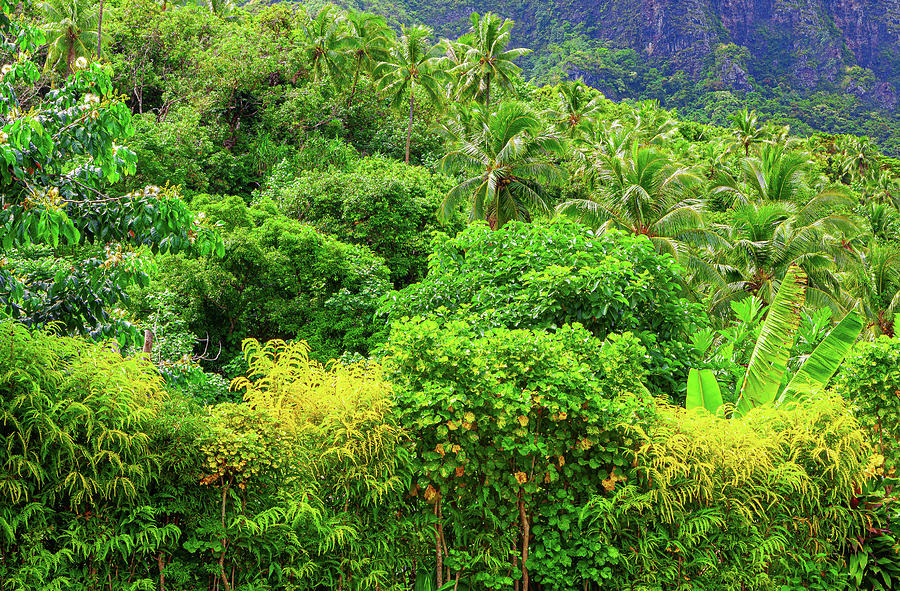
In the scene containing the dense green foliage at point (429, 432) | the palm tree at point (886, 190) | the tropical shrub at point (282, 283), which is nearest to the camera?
the dense green foliage at point (429, 432)

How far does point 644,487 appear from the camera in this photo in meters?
4.93

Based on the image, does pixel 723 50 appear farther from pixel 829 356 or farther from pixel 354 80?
pixel 829 356

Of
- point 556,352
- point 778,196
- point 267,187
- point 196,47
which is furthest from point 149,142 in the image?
point 556,352

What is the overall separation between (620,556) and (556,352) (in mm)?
1474

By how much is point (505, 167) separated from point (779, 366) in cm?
1388

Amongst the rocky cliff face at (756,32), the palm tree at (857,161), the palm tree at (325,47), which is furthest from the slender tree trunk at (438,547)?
the rocky cliff face at (756,32)

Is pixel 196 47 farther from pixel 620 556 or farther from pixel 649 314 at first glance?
pixel 620 556

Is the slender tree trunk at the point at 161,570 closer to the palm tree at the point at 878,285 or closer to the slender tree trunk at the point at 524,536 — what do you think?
the slender tree trunk at the point at 524,536

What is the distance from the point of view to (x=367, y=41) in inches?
1384

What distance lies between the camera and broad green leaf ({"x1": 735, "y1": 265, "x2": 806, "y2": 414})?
7109 mm

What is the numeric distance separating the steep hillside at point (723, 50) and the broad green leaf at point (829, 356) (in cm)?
6549

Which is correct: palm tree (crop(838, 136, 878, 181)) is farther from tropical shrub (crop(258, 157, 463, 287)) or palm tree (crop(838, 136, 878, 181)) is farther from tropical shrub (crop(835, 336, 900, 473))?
tropical shrub (crop(835, 336, 900, 473))

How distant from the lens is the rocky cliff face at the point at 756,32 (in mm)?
103875

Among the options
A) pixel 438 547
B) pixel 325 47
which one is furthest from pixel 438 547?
pixel 325 47
